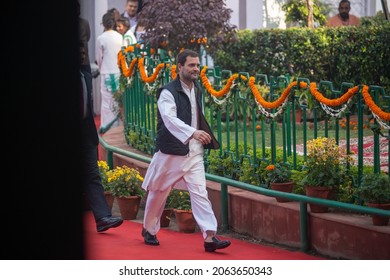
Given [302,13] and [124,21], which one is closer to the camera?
[124,21]

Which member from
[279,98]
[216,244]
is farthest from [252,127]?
[216,244]

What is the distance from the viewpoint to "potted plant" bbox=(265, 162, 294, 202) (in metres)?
11.3

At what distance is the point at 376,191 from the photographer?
33.4ft

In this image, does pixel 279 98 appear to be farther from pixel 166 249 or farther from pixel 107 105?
pixel 107 105

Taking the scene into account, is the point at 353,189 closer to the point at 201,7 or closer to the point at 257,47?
the point at 201,7

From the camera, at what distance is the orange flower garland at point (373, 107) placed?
33.6ft

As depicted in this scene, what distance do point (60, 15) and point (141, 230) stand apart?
2.12 metres

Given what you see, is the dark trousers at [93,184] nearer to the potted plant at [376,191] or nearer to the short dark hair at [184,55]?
the short dark hair at [184,55]

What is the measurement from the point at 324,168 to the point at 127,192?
209 cm

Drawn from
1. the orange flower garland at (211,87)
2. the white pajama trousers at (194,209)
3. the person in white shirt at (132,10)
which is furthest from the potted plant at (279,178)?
the person in white shirt at (132,10)

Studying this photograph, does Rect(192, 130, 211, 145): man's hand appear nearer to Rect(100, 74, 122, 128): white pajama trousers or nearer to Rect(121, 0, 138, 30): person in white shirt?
Rect(100, 74, 122, 128): white pajama trousers

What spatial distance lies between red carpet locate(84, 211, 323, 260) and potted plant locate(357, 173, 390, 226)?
2.01ft

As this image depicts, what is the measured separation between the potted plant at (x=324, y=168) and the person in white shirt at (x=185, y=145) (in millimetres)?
875
